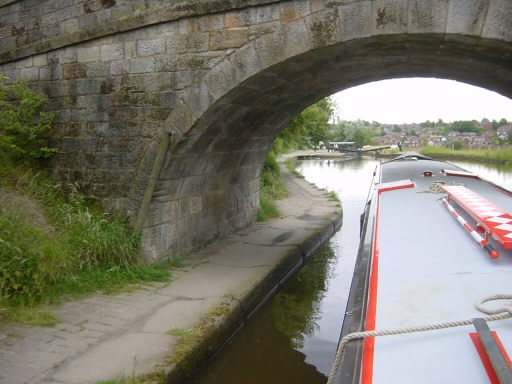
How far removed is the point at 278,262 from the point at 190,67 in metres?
2.31

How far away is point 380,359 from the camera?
5.23 ft

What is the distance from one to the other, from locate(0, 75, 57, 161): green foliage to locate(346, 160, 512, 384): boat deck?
3.70 metres

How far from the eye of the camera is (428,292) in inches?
81.1

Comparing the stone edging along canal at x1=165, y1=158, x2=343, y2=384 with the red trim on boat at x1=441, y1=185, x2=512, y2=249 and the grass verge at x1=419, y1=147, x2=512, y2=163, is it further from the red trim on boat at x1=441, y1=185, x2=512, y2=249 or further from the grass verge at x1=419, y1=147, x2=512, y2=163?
the grass verge at x1=419, y1=147, x2=512, y2=163

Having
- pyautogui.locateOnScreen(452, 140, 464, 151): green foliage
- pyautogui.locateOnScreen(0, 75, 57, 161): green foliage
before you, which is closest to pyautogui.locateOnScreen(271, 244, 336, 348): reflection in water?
pyautogui.locateOnScreen(0, 75, 57, 161): green foliage

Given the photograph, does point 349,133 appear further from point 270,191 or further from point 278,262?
point 278,262

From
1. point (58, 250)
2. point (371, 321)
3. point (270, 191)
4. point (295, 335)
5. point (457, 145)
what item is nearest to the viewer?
point (371, 321)

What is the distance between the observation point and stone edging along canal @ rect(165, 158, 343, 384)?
3.10m

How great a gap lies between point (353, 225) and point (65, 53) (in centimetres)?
599

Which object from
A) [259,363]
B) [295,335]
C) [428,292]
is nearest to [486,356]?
[428,292]

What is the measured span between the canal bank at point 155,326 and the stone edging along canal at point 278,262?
0.04ft

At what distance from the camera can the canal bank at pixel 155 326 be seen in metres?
2.63

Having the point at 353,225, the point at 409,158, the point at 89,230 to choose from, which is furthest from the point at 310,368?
the point at 409,158

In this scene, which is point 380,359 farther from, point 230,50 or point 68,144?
point 68,144
